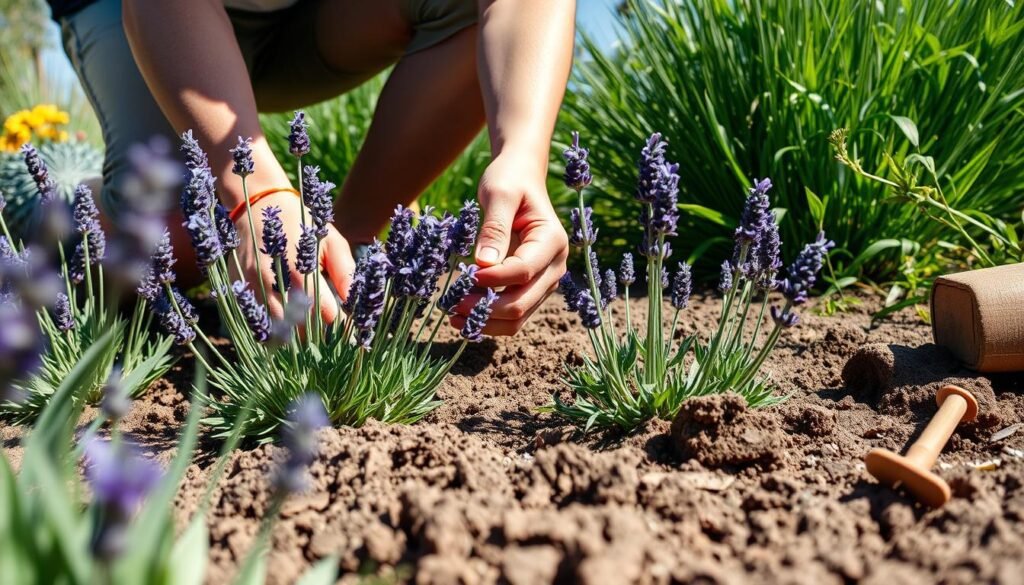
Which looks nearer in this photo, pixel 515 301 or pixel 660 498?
pixel 660 498

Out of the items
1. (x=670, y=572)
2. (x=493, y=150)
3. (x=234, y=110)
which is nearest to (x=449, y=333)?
(x=493, y=150)

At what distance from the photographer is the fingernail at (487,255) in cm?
160

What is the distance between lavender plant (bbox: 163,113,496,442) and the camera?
1468 mm

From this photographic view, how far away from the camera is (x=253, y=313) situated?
1.42m

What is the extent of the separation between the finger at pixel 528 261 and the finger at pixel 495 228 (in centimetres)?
2

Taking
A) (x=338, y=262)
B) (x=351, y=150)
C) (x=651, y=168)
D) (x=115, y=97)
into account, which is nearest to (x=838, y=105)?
(x=651, y=168)

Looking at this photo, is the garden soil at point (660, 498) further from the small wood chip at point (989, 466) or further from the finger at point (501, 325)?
the finger at point (501, 325)

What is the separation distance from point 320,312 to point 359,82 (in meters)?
1.64

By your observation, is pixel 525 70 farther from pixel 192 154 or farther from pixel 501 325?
pixel 192 154

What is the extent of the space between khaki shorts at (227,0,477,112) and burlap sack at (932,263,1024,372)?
1525 millimetres

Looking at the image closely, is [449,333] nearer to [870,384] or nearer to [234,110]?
[234,110]

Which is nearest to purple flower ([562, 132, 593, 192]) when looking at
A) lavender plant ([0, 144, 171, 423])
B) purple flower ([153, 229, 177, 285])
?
purple flower ([153, 229, 177, 285])

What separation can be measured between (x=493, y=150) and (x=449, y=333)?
0.75 m

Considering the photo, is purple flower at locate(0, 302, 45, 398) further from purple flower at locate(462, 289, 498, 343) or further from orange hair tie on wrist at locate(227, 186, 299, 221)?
orange hair tie on wrist at locate(227, 186, 299, 221)
